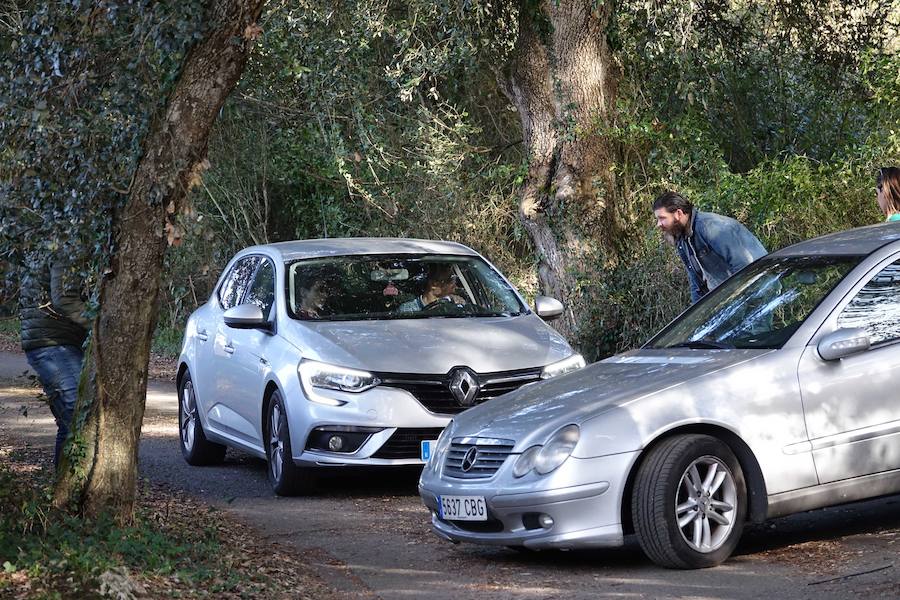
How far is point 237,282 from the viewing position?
12375 mm

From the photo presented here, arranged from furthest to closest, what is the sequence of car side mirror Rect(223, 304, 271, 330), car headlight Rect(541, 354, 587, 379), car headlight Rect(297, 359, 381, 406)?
1. car side mirror Rect(223, 304, 271, 330)
2. car headlight Rect(541, 354, 587, 379)
3. car headlight Rect(297, 359, 381, 406)

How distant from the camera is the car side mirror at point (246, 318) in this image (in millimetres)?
10727

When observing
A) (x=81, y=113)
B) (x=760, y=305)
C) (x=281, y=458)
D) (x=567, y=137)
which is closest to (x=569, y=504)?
(x=760, y=305)

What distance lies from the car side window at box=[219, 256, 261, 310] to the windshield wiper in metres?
4.86

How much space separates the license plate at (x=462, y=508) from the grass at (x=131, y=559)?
0.78m

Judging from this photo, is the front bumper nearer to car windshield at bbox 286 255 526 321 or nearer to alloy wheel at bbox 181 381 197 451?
car windshield at bbox 286 255 526 321

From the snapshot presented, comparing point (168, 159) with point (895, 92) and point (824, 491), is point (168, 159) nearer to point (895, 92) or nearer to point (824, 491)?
point (824, 491)

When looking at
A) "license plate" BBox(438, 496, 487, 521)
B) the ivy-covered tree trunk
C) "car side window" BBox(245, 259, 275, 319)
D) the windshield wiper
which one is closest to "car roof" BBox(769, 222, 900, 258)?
the windshield wiper

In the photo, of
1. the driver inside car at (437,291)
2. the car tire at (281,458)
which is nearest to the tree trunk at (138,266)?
the car tire at (281,458)

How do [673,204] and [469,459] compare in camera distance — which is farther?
[673,204]

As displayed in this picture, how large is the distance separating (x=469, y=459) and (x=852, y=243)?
2596 mm

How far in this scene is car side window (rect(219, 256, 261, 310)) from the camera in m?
12.1

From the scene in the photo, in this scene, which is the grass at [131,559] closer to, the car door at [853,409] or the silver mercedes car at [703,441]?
the silver mercedes car at [703,441]

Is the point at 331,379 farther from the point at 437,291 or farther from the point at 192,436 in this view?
the point at 192,436
